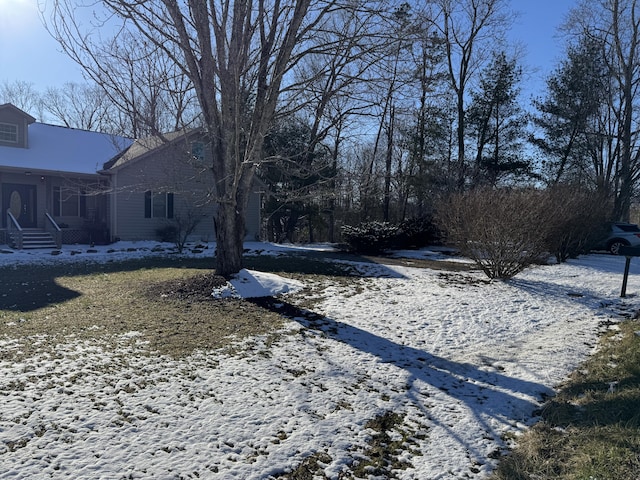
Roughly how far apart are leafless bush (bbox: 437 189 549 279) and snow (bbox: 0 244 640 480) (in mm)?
2324

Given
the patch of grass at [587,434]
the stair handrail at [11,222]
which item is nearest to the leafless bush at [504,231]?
the patch of grass at [587,434]

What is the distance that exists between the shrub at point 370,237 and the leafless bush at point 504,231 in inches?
287

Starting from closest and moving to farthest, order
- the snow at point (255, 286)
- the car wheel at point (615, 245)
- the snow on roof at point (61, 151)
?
the snow at point (255, 286), the car wheel at point (615, 245), the snow on roof at point (61, 151)

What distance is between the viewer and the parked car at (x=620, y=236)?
51.8 feet

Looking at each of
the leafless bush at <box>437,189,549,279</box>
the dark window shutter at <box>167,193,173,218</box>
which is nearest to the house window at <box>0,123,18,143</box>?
the dark window shutter at <box>167,193,173,218</box>

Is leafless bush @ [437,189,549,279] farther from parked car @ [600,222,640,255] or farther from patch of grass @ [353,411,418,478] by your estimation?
parked car @ [600,222,640,255]

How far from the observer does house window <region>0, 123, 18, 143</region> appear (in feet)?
54.3

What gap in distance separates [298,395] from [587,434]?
7.44 ft

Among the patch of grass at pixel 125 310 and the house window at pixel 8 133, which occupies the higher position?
the house window at pixel 8 133

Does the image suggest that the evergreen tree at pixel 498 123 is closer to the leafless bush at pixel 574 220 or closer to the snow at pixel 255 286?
the leafless bush at pixel 574 220

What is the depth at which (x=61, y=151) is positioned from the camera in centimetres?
1786

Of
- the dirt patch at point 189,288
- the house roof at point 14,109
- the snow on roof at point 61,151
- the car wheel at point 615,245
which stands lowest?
the dirt patch at point 189,288

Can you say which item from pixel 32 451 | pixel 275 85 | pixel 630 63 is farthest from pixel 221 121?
pixel 630 63

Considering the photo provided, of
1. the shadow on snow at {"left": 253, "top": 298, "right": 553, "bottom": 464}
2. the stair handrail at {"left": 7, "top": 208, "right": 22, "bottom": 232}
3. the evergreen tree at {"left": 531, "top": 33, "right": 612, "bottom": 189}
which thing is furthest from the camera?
the evergreen tree at {"left": 531, "top": 33, "right": 612, "bottom": 189}
